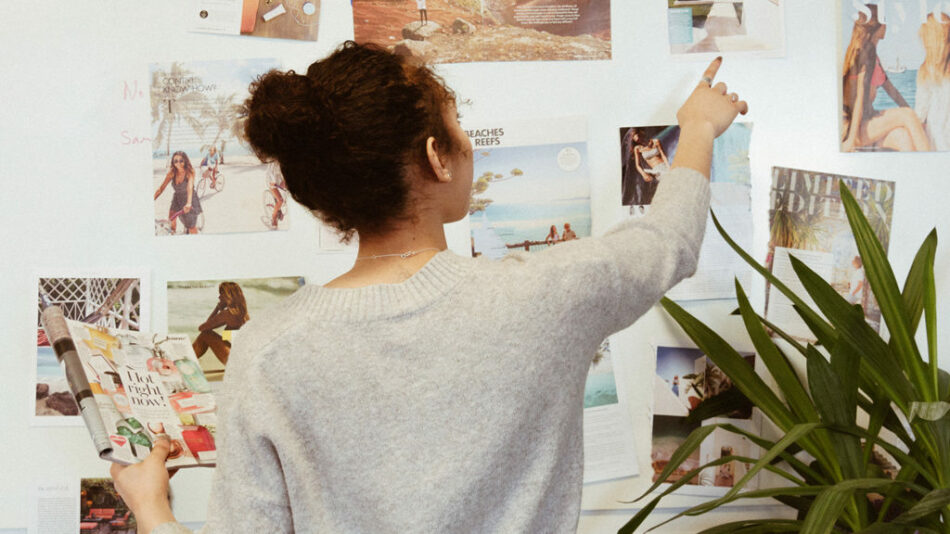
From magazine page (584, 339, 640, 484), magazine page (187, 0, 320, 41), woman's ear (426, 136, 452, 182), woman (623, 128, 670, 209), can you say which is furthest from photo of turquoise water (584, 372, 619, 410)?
magazine page (187, 0, 320, 41)

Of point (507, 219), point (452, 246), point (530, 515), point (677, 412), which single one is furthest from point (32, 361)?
point (677, 412)

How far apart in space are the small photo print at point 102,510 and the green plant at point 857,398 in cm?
85

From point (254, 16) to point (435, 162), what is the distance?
68 centimetres

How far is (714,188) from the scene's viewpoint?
1315 millimetres

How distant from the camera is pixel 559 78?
51.1 inches

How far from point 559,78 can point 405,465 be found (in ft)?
2.58

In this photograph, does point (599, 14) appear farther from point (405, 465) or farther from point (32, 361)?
point (32, 361)

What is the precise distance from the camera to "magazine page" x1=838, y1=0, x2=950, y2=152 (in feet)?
4.35

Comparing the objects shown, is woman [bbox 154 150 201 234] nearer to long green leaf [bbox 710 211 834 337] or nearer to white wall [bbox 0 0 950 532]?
white wall [bbox 0 0 950 532]

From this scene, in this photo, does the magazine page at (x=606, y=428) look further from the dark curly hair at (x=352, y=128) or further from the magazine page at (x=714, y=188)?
the dark curly hair at (x=352, y=128)

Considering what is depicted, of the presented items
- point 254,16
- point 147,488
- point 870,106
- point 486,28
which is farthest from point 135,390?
point 870,106

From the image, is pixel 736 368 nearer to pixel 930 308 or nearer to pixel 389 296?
pixel 930 308

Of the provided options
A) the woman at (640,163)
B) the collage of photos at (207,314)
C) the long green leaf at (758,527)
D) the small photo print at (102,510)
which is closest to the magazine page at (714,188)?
the woman at (640,163)

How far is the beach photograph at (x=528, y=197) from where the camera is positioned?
1292mm
